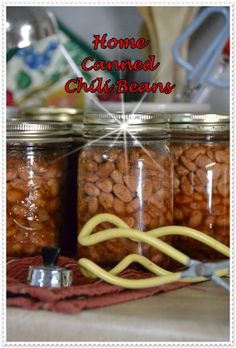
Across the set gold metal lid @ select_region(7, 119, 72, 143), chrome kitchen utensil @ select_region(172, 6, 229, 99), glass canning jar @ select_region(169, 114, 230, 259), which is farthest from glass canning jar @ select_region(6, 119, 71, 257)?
chrome kitchen utensil @ select_region(172, 6, 229, 99)

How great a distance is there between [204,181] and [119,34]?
0.22 m

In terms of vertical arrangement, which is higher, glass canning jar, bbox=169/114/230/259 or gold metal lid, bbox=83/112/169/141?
gold metal lid, bbox=83/112/169/141

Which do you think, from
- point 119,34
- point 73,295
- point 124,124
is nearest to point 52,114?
point 119,34

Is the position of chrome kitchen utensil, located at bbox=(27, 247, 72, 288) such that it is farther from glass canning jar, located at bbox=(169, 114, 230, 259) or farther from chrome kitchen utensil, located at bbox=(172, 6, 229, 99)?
chrome kitchen utensil, located at bbox=(172, 6, 229, 99)

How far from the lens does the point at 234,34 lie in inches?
17.7

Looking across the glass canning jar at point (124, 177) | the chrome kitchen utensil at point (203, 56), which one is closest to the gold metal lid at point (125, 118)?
the glass canning jar at point (124, 177)

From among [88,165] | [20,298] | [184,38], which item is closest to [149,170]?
[88,165]

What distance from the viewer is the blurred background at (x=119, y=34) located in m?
0.74

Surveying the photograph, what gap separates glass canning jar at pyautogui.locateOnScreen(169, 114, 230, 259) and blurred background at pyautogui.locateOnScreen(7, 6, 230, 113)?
0.41ft

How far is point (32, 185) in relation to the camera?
0.53m

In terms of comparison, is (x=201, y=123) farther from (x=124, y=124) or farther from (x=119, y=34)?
(x=119, y=34)

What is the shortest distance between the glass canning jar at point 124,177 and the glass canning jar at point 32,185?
1.2 inches

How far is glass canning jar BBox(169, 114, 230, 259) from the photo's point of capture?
1.78 feet

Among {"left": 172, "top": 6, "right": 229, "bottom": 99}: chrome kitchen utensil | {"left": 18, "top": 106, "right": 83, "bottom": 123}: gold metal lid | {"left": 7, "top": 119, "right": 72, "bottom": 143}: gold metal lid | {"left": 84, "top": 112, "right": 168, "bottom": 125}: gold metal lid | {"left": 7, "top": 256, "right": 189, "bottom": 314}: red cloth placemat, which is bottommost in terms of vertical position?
{"left": 7, "top": 256, "right": 189, "bottom": 314}: red cloth placemat
